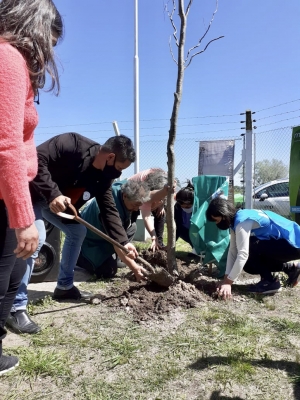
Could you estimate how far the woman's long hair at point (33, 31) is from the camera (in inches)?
52.9

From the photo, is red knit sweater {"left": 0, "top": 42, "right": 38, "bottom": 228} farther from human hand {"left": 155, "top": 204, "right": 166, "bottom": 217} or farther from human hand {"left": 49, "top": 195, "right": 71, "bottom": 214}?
human hand {"left": 155, "top": 204, "right": 166, "bottom": 217}

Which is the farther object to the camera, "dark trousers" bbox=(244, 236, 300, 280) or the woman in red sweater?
"dark trousers" bbox=(244, 236, 300, 280)

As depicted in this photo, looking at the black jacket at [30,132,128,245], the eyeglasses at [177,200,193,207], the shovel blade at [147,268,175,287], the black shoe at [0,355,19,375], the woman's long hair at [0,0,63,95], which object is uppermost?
the woman's long hair at [0,0,63,95]

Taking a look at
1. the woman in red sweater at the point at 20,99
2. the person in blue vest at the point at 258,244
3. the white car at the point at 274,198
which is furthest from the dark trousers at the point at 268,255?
the white car at the point at 274,198

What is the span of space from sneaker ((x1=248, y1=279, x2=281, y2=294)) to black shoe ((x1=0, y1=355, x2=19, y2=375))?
2.09 m

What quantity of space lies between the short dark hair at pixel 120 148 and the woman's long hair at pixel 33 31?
3.99 feet

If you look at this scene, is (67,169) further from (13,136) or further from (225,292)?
(225,292)

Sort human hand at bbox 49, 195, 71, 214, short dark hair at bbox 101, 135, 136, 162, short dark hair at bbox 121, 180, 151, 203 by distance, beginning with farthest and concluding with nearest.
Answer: short dark hair at bbox 121, 180, 151, 203 < short dark hair at bbox 101, 135, 136, 162 < human hand at bbox 49, 195, 71, 214

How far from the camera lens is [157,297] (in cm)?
283

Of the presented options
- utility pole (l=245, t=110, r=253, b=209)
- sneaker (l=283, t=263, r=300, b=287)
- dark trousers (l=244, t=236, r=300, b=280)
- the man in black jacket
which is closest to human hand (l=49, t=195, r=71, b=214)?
the man in black jacket

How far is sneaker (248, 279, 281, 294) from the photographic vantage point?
316cm

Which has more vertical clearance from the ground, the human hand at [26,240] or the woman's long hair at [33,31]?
the woman's long hair at [33,31]

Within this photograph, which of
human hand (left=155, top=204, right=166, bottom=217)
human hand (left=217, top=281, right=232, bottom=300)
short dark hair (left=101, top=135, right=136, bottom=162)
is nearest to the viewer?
short dark hair (left=101, top=135, right=136, bottom=162)

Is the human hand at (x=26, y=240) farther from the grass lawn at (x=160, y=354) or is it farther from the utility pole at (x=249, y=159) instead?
the utility pole at (x=249, y=159)
